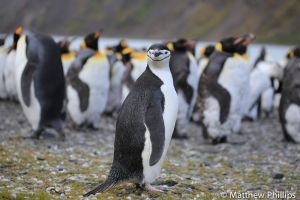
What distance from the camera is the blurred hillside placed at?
6831 cm

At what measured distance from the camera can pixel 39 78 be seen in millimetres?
8820

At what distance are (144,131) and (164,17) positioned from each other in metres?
83.7

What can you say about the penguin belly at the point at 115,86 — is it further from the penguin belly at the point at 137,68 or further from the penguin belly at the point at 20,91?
the penguin belly at the point at 20,91

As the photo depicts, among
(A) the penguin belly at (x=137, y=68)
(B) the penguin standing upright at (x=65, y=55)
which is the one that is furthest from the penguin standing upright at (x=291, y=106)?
(B) the penguin standing upright at (x=65, y=55)

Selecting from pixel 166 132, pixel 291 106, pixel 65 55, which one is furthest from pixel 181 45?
pixel 166 132

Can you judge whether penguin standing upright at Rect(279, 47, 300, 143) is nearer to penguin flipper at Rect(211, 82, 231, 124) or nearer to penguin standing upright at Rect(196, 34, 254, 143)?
penguin standing upright at Rect(196, 34, 254, 143)

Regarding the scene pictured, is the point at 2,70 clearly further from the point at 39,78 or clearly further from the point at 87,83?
the point at 39,78

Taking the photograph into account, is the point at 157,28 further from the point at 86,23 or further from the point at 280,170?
the point at 280,170

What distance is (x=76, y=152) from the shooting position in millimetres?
8125

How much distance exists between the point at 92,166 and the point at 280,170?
2.50m

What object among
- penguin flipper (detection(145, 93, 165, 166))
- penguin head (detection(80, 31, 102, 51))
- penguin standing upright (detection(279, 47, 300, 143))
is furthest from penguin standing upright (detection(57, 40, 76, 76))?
penguin flipper (detection(145, 93, 165, 166))

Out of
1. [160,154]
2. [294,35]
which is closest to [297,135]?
[160,154]

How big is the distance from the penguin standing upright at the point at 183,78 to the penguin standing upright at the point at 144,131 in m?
4.52

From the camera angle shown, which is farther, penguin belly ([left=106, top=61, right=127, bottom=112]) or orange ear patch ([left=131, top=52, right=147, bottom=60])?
penguin belly ([left=106, top=61, right=127, bottom=112])
